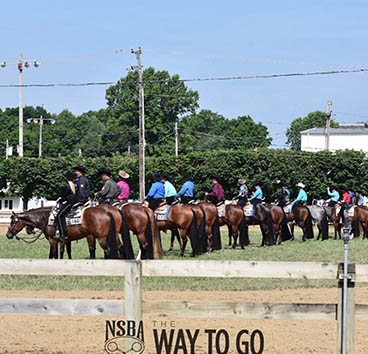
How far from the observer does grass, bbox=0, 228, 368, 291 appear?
15.2m

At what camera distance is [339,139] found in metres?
104

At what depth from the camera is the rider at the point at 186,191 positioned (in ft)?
80.5

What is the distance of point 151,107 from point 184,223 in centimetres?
6939

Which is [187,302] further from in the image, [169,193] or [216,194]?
[216,194]

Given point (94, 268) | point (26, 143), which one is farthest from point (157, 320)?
point (26, 143)

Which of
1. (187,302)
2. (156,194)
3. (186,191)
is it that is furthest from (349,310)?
(186,191)

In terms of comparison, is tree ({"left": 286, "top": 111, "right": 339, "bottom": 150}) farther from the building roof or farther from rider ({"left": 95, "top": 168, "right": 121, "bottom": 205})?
rider ({"left": 95, "top": 168, "right": 121, "bottom": 205})

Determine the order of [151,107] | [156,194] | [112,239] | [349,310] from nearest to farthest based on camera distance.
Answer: [349,310] → [112,239] → [156,194] → [151,107]

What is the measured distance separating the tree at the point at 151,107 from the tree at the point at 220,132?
2910mm

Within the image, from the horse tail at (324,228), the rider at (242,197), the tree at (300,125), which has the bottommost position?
the horse tail at (324,228)

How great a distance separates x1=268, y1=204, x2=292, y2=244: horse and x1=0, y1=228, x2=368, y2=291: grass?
333mm

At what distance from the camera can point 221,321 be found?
10844mm

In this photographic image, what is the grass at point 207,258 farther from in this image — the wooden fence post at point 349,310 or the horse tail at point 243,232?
the wooden fence post at point 349,310

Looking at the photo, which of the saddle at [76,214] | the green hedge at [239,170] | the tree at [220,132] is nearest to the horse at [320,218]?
the saddle at [76,214]
